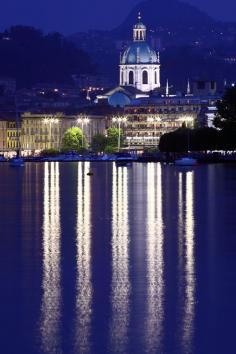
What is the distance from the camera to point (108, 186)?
5072 centimetres

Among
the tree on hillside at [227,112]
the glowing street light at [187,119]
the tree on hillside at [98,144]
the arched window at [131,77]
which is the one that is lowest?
the tree on hillside at [98,144]

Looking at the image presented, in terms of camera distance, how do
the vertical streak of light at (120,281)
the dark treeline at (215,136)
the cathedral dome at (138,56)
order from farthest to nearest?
the cathedral dome at (138,56), the dark treeline at (215,136), the vertical streak of light at (120,281)

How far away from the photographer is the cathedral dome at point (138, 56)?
545 ft

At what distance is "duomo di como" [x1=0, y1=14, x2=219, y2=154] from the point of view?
466 feet

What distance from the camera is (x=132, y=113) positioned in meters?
152

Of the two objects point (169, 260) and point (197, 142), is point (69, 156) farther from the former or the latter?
point (169, 260)

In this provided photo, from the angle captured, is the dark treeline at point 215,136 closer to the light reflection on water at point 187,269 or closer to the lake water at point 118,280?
the light reflection on water at point 187,269

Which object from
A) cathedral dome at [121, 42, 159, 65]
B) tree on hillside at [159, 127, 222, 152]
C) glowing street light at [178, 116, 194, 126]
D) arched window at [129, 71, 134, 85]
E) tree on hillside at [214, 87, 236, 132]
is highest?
cathedral dome at [121, 42, 159, 65]

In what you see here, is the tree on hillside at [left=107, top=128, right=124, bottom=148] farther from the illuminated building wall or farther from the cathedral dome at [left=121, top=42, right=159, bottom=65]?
the cathedral dome at [left=121, top=42, right=159, bottom=65]

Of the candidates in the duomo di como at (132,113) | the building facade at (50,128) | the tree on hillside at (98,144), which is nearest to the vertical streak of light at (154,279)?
the tree on hillside at (98,144)

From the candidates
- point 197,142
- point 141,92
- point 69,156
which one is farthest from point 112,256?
point 141,92

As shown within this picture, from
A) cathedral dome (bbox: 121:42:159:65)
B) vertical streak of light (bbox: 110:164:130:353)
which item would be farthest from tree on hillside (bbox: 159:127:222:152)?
cathedral dome (bbox: 121:42:159:65)

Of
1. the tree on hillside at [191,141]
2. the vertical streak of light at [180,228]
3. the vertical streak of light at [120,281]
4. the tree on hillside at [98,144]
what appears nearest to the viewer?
the vertical streak of light at [120,281]

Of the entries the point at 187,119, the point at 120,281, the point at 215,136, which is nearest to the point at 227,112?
the point at 215,136
